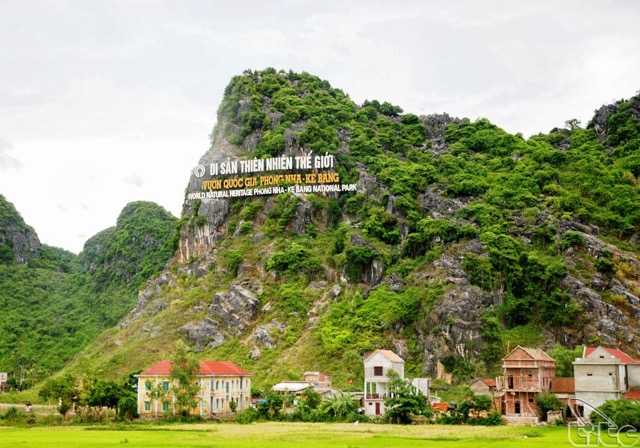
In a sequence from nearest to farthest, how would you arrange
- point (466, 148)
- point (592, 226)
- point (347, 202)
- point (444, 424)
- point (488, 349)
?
1. point (444, 424)
2. point (488, 349)
3. point (592, 226)
4. point (347, 202)
5. point (466, 148)

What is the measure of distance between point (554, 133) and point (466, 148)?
53.5ft

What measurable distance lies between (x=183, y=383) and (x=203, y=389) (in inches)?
191

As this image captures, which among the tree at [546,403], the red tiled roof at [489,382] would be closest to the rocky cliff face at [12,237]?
the red tiled roof at [489,382]

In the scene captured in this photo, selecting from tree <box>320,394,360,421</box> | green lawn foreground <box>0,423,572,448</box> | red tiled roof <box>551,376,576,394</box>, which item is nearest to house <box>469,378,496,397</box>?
red tiled roof <box>551,376,576,394</box>

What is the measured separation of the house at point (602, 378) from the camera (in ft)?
285

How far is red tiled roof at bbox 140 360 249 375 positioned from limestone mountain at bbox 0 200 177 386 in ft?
152

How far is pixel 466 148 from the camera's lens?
154 metres

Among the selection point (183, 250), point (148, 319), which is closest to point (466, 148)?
point (183, 250)

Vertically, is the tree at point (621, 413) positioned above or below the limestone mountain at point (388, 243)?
below

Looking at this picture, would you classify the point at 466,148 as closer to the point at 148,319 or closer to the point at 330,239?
the point at 330,239

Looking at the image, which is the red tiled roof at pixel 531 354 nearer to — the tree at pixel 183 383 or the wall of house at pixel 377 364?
the wall of house at pixel 377 364

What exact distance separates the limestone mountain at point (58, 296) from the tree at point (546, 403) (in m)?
79.8

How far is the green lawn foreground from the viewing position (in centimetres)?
6506

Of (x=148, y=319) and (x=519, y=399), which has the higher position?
(x=148, y=319)
